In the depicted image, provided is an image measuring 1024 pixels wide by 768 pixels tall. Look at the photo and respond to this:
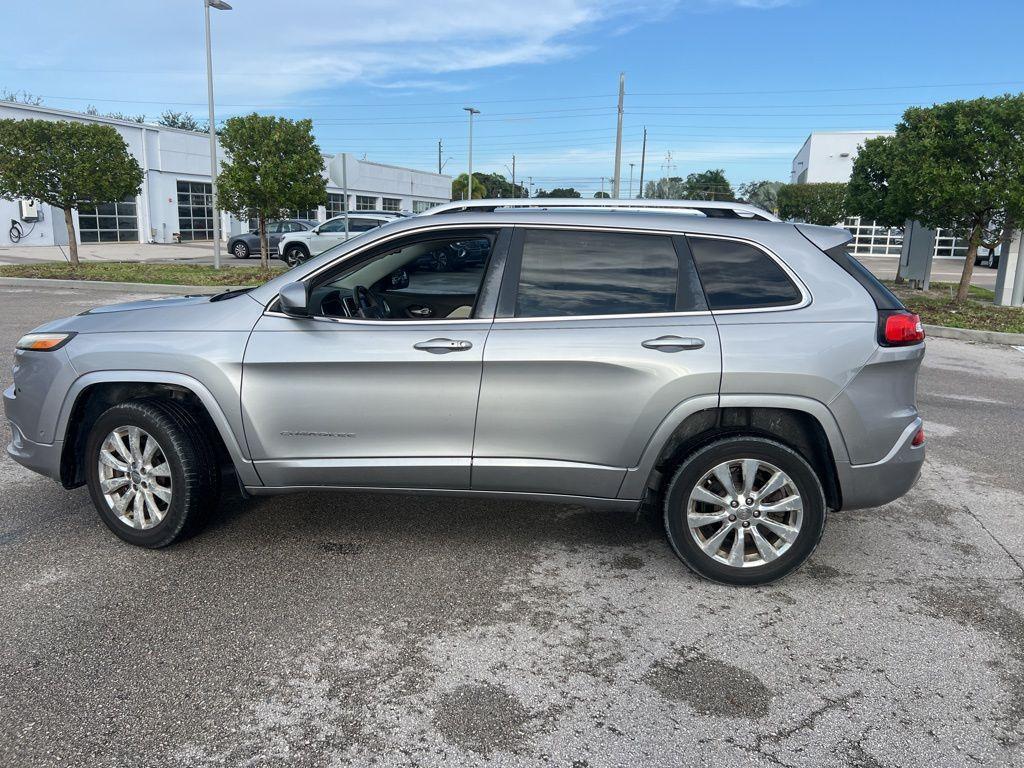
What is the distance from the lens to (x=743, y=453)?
3795 millimetres

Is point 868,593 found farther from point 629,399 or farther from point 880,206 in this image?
point 880,206

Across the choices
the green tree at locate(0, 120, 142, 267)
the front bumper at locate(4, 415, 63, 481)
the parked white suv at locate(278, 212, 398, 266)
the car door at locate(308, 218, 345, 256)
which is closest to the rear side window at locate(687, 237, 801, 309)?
the front bumper at locate(4, 415, 63, 481)

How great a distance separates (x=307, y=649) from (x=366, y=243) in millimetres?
1935

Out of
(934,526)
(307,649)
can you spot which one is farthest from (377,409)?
(934,526)

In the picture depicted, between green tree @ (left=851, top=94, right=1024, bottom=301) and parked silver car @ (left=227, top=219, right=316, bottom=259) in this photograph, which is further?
parked silver car @ (left=227, top=219, right=316, bottom=259)

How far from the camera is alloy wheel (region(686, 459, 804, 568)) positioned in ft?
12.5

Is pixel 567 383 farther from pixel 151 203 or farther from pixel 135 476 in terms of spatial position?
pixel 151 203

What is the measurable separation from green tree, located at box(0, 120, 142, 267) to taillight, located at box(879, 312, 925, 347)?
2084cm

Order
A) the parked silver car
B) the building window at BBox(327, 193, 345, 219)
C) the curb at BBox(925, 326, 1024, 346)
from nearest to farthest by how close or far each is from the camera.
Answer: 1. the curb at BBox(925, 326, 1024, 346)
2. the parked silver car
3. the building window at BBox(327, 193, 345, 219)

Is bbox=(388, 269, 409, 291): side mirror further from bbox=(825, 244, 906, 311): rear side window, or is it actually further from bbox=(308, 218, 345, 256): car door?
bbox=(308, 218, 345, 256): car door

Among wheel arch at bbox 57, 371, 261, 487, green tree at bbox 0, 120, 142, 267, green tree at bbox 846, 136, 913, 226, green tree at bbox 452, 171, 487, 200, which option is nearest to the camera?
wheel arch at bbox 57, 371, 261, 487

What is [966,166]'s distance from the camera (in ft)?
47.8

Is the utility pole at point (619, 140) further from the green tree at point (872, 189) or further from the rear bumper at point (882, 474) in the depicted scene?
the rear bumper at point (882, 474)

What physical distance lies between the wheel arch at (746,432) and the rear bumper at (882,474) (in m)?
0.04
